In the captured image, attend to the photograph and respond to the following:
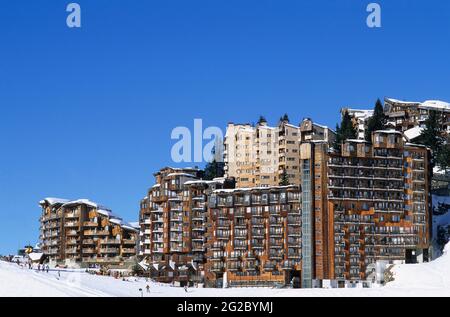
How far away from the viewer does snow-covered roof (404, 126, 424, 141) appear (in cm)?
19035

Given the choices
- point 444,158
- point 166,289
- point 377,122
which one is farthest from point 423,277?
point 377,122

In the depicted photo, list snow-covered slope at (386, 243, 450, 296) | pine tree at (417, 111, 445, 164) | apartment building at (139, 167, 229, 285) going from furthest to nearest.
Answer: pine tree at (417, 111, 445, 164)
apartment building at (139, 167, 229, 285)
snow-covered slope at (386, 243, 450, 296)

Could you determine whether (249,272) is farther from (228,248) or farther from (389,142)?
(389,142)

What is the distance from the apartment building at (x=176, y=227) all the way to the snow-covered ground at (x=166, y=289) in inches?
919

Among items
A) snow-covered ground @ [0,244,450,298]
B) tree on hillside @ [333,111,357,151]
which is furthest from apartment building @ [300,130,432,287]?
tree on hillside @ [333,111,357,151]

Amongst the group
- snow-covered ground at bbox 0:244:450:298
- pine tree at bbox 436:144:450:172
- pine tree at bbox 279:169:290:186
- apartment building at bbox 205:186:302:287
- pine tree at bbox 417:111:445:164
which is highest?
pine tree at bbox 417:111:445:164

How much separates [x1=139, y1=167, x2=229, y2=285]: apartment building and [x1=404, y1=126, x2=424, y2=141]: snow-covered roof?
38074 mm

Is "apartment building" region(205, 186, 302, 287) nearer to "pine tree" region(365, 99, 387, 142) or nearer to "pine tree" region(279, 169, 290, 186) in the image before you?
"pine tree" region(279, 169, 290, 186)

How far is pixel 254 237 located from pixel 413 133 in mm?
46064

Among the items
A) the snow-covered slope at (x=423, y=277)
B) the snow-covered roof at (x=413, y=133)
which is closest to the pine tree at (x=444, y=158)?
the snow-covered roof at (x=413, y=133)

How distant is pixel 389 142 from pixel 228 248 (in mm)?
34131

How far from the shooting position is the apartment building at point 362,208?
15625 cm

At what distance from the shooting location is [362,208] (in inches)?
6294
